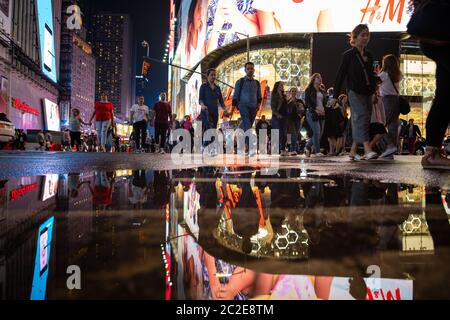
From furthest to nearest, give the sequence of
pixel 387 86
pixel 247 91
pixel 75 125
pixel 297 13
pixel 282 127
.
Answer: pixel 297 13 < pixel 75 125 < pixel 282 127 < pixel 247 91 < pixel 387 86

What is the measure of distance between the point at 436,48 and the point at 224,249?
12.8ft

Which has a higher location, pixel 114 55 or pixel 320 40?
pixel 114 55

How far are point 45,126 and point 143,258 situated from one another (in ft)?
172

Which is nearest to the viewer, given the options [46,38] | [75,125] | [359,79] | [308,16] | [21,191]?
[21,191]

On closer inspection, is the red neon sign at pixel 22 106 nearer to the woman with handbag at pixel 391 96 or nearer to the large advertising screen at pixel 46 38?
the large advertising screen at pixel 46 38

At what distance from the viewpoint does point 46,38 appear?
48.1 metres

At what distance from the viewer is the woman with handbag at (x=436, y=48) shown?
3709 mm

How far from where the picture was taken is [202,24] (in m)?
41.5

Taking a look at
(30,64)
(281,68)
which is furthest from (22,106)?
(281,68)

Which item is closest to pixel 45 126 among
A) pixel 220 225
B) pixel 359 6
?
pixel 359 6

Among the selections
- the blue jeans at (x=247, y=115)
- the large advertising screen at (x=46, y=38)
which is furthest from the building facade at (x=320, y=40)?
the large advertising screen at (x=46, y=38)

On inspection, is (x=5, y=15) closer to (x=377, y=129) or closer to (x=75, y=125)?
(x=75, y=125)

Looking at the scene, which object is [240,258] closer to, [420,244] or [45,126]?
[420,244]
